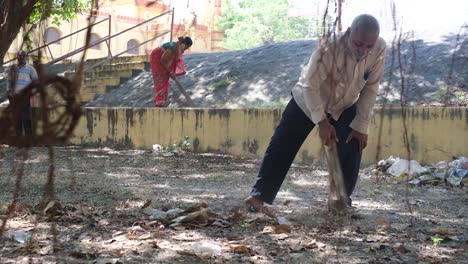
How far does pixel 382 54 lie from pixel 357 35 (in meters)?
0.39

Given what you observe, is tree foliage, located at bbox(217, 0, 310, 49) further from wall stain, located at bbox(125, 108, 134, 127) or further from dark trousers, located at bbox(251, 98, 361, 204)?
dark trousers, located at bbox(251, 98, 361, 204)

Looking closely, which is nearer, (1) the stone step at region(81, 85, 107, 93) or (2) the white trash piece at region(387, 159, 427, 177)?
(2) the white trash piece at region(387, 159, 427, 177)

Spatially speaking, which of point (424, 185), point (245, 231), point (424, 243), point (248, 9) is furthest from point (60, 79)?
point (248, 9)

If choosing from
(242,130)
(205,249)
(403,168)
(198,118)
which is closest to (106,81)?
(198,118)

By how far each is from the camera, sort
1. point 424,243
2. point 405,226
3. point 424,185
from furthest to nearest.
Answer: point 424,185, point 405,226, point 424,243

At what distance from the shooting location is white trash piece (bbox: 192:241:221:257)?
8.21 feet

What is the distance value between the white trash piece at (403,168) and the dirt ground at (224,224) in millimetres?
127

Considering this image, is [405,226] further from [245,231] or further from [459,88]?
[459,88]

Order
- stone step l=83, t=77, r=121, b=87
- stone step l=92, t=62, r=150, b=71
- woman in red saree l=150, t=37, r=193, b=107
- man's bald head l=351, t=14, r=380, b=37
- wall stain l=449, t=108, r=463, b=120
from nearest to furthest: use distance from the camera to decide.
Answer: man's bald head l=351, t=14, r=380, b=37 → wall stain l=449, t=108, r=463, b=120 → woman in red saree l=150, t=37, r=193, b=107 → stone step l=83, t=77, r=121, b=87 → stone step l=92, t=62, r=150, b=71

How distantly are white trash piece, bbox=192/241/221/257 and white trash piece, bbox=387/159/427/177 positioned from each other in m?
3.30

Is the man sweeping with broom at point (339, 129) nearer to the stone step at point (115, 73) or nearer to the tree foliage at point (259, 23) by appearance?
the stone step at point (115, 73)

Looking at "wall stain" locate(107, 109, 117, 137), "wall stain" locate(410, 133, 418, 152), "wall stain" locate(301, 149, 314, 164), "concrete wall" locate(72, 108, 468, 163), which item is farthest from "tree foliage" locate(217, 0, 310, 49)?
"wall stain" locate(410, 133, 418, 152)

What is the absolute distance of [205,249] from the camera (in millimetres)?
2547

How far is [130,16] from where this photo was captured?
7.86ft
